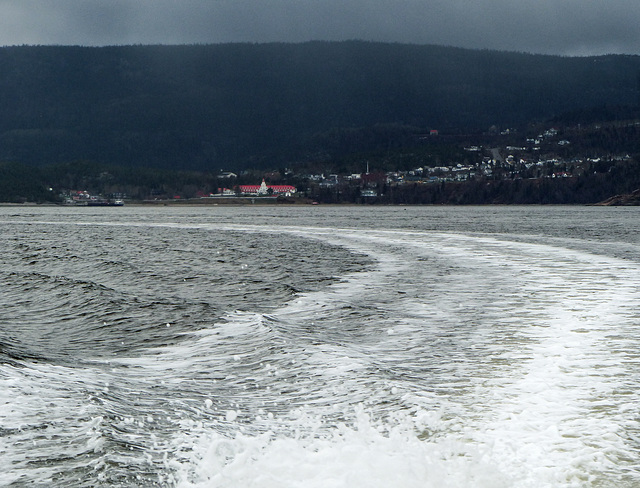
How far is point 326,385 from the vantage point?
41.2 feet

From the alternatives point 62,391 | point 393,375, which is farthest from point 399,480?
point 62,391

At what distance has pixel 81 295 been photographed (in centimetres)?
2659

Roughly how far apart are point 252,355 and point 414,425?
18.7 feet

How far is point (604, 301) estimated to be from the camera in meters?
21.7

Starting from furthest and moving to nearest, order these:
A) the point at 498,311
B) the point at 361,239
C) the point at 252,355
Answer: the point at 361,239 → the point at 498,311 → the point at 252,355

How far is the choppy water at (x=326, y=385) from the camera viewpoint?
876 cm

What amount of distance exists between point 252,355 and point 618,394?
23.4 feet

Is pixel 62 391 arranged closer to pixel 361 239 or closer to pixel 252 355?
pixel 252 355

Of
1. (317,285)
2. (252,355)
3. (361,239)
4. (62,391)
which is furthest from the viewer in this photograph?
(361,239)

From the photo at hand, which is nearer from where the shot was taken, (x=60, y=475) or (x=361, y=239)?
(x=60, y=475)

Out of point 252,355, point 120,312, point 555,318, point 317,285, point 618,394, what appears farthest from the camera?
point 317,285

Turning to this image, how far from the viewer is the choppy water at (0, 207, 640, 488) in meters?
8.76

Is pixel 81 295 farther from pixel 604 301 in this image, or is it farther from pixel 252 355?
pixel 604 301

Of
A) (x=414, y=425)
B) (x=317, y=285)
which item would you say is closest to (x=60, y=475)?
(x=414, y=425)
